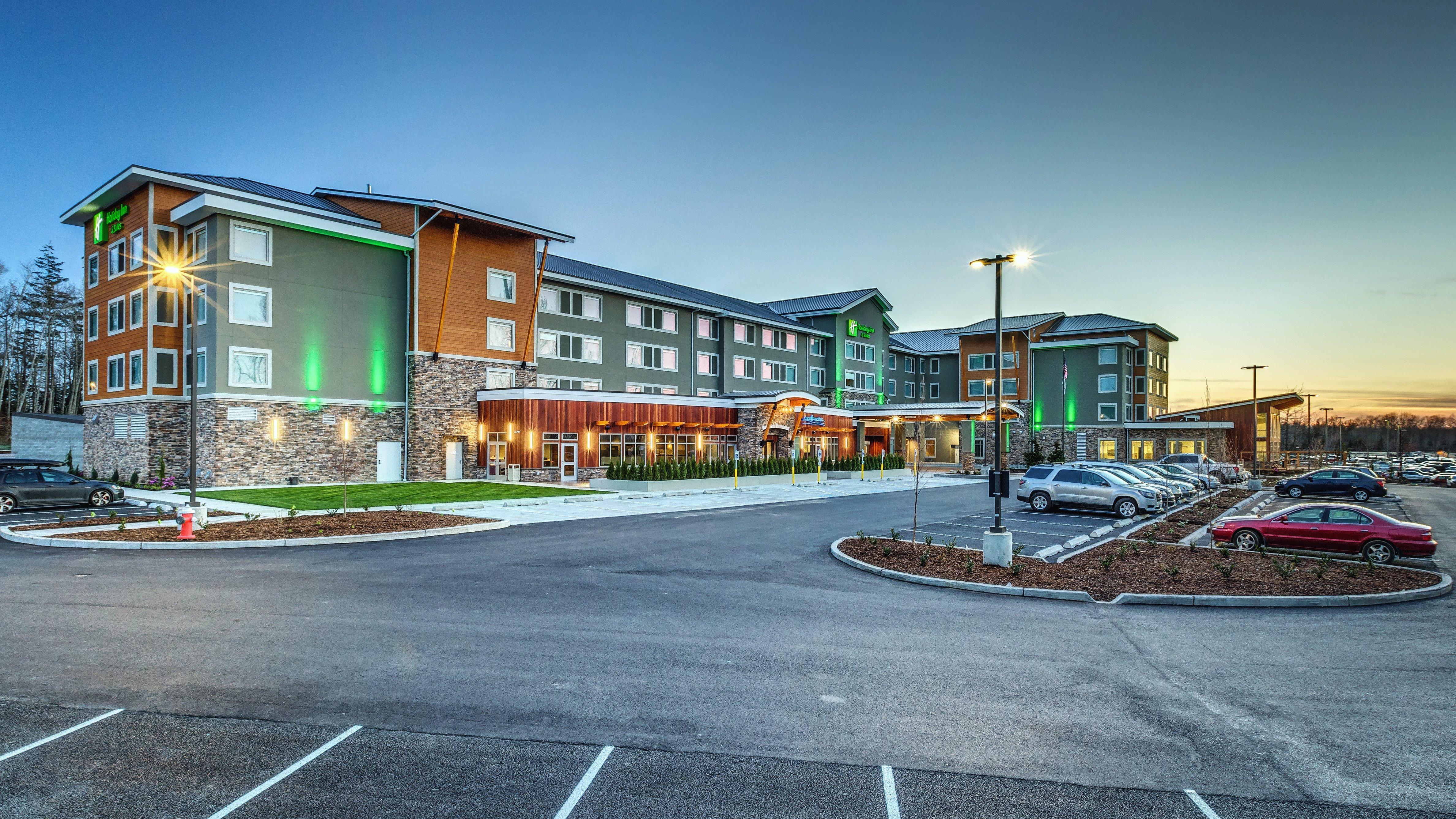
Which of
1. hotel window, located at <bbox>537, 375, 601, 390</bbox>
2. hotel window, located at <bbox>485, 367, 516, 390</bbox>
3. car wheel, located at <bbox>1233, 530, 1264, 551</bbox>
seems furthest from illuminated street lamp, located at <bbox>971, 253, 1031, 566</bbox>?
hotel window, located at <bbox>537, 375, 601, 390</bbox>

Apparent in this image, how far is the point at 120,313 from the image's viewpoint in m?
35.8

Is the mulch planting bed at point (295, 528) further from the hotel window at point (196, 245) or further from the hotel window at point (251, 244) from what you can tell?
the hotel window at point (196, 245)

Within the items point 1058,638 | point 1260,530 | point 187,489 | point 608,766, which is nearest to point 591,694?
point 608,766

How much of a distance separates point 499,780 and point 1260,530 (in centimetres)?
1834

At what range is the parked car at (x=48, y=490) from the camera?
23125mm

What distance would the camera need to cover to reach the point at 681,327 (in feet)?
172

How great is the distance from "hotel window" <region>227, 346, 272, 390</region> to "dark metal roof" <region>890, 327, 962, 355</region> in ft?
186

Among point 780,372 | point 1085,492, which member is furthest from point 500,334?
point 1085,492

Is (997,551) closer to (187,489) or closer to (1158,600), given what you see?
(1158,600)

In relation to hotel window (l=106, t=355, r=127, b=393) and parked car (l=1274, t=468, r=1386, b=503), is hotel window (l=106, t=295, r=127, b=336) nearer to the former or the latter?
hotel window (l=106, t=355, r=127, b=393)

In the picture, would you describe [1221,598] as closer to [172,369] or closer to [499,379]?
[499,379]

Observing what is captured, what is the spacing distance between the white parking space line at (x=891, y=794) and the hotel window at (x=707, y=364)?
159ft

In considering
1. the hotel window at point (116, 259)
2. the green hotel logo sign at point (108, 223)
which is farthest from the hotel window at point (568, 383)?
the green hotel logo sign at point (108, 223)

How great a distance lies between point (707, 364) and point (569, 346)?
42.7 feet
